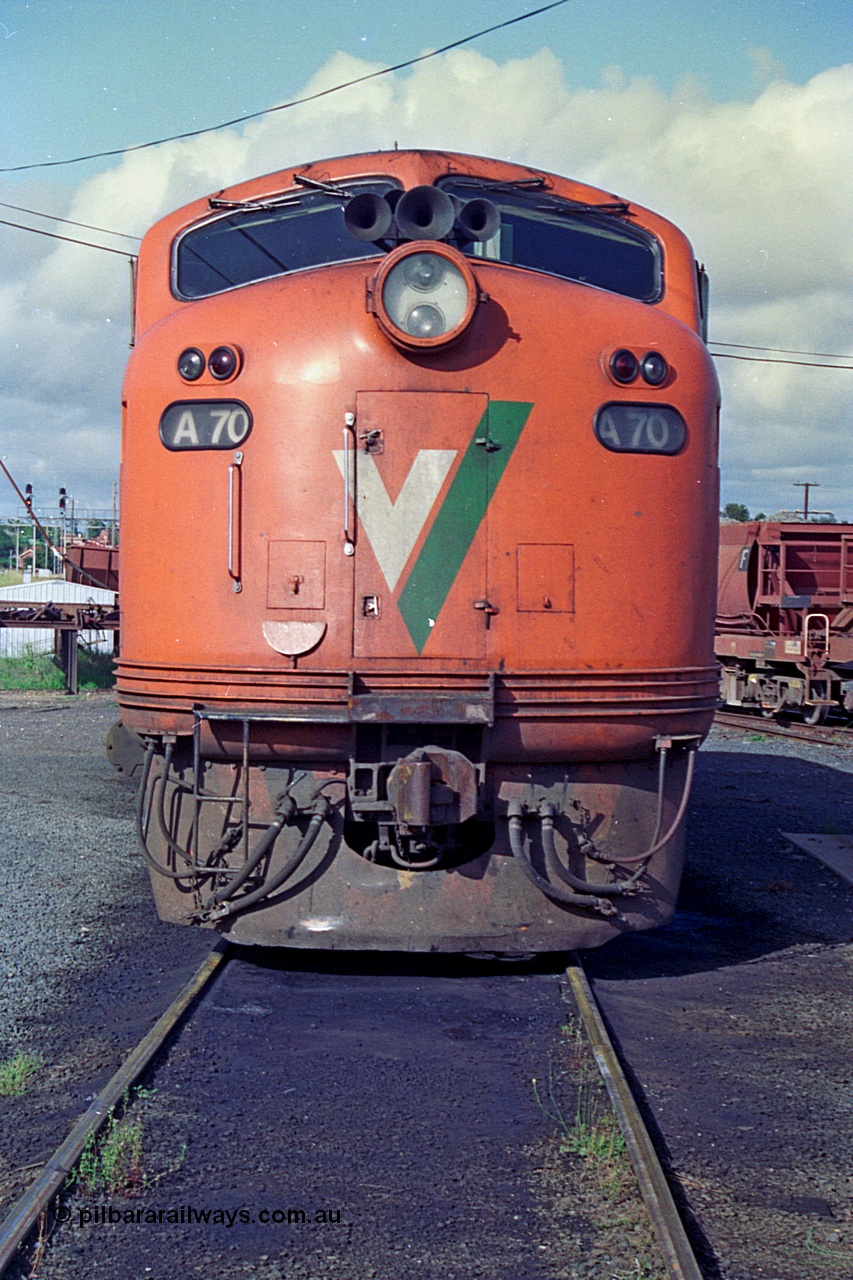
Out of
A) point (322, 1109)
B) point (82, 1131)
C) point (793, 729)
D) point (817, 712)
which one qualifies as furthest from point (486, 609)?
point (817, 712)

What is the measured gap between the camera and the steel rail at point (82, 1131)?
2951 mm

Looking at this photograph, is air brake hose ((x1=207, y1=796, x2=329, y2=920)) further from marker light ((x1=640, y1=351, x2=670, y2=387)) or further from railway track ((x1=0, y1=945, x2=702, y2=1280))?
marker light ((x1=640, y1=351, x2=670, y2=387))

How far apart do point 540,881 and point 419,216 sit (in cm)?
281

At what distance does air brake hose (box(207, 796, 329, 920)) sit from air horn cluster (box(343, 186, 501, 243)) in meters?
2.38

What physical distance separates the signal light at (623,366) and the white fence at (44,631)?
68.7ft

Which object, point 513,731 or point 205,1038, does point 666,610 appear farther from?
point 205,1038

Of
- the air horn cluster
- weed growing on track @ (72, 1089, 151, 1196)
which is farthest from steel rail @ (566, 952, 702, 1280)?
the air horn cluster

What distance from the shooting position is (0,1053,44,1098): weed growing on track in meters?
4.11

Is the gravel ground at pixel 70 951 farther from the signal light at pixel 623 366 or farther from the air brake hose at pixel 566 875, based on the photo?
the signal light at pixel 623 366

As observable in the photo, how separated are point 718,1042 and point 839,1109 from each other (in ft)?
2.15

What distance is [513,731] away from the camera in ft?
15.7

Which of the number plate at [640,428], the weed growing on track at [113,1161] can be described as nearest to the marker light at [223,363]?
the number plate at [640,428]

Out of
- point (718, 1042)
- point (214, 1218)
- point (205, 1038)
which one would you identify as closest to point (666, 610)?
point (718, 1042)

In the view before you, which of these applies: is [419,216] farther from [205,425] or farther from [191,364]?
[205,425]
